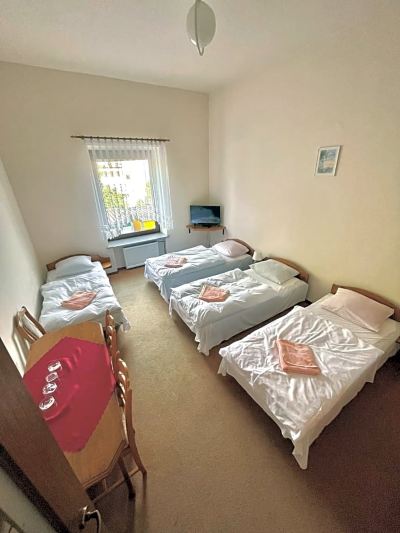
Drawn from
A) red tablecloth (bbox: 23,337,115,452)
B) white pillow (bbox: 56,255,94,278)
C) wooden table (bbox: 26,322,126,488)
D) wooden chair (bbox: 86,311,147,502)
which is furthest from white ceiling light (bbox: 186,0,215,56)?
white pillow (bbox: 56,255,94,278)

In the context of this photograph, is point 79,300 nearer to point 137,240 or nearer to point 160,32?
point 137,240

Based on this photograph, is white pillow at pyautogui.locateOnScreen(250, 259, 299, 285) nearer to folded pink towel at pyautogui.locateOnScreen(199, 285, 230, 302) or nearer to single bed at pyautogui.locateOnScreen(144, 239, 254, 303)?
single bed at pyautogui.locateOnScreen(144, 239, 254, 303)

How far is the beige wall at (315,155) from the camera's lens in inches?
76.5

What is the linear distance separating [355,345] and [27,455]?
215cm

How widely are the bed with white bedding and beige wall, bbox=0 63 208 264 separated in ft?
3.92

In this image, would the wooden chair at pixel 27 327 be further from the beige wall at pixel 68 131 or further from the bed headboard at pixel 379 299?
the bed headboard at pixel 379 299

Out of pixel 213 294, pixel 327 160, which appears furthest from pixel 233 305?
pixel 327 160

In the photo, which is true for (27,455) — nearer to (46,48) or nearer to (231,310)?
(231,310)

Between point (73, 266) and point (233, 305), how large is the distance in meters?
2.30

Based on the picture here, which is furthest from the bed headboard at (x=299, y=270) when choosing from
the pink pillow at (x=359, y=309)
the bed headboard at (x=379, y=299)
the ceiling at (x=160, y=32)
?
the ceiling at (x=160, y=32)

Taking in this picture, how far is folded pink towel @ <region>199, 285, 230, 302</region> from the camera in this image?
7.97 feet

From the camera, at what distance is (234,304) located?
2.35 m

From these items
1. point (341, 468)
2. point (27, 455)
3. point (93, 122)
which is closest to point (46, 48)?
point (93, 122)

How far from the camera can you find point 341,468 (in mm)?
1420
